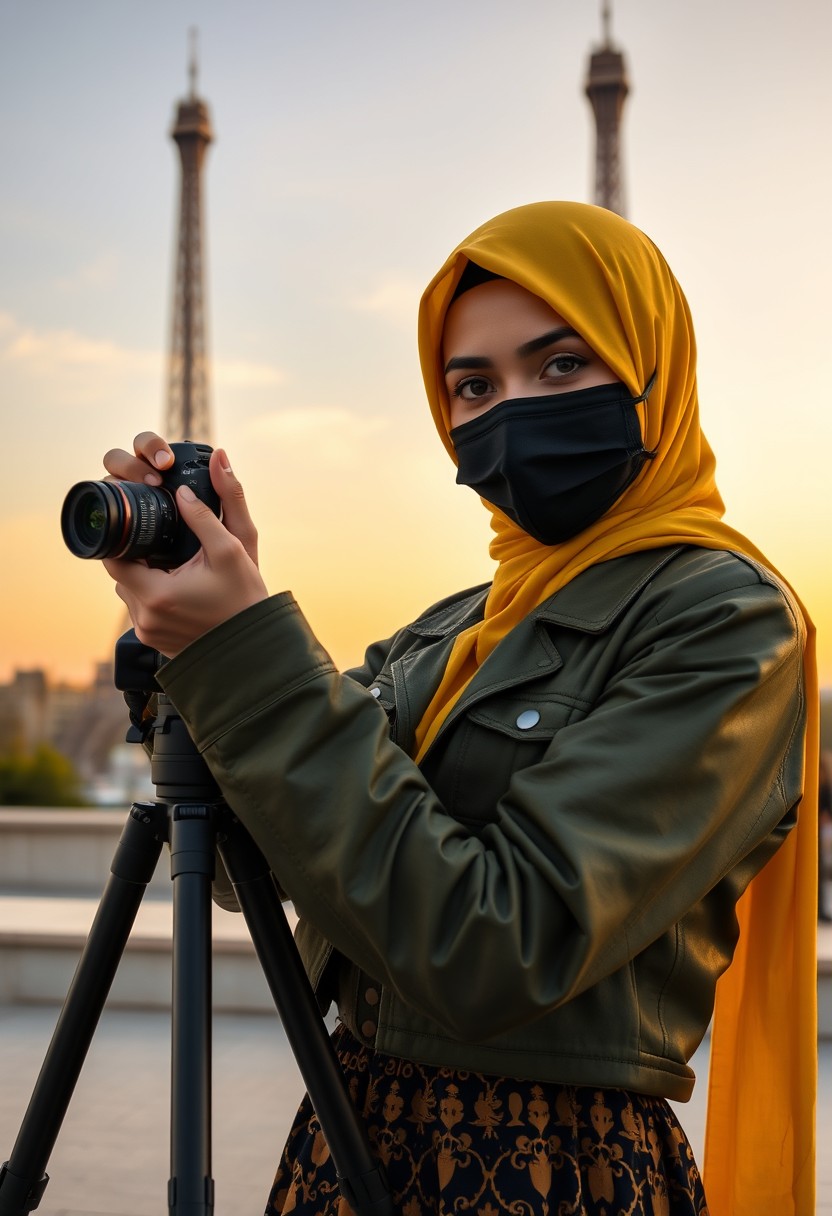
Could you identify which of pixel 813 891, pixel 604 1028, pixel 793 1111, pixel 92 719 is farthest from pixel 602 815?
pixel 92 719

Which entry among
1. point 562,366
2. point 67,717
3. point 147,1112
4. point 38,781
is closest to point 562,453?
point 562,366

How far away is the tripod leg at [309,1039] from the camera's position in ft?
3.57

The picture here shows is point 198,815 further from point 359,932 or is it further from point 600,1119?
point 600,1119

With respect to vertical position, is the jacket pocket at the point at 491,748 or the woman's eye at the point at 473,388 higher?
the woman's eye at the point at 473,388

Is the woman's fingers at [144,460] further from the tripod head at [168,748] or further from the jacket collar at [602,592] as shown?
the jacket collar at [602,592]

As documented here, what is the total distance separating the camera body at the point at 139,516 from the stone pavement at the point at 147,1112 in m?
2.52

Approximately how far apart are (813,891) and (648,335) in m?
0.66

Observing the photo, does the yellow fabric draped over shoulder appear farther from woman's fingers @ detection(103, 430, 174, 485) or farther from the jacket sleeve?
woman's fingers @ detection(103, 430, 174, 485)

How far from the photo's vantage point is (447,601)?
162 cm

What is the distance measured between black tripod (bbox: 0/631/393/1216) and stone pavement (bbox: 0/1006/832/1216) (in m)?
2.08

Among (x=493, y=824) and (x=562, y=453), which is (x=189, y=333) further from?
(x=493, y=824)

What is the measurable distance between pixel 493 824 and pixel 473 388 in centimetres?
54

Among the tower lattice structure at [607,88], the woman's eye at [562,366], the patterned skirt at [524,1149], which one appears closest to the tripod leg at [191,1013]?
the patterned skirt at [524,1149]

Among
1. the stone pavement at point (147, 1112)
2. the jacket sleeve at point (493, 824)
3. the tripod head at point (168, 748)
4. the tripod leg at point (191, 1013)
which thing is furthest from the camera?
the stone pavement at point (147, 1112)
